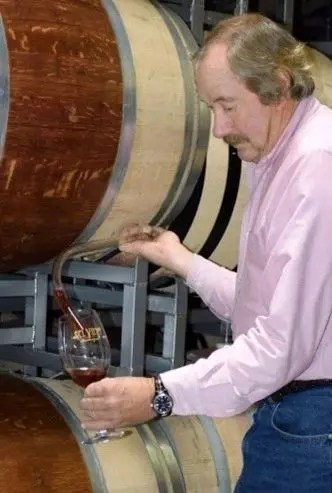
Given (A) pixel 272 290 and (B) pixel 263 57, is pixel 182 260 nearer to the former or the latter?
(A) pixel 272 290

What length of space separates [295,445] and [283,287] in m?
0.31

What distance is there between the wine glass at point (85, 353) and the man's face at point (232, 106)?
529 mm

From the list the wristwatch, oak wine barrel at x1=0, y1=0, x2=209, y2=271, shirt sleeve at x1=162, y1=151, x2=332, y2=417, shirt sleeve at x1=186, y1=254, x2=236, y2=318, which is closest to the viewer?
shirt sleeve at x1=162, y1=151, x2=332, y2=417

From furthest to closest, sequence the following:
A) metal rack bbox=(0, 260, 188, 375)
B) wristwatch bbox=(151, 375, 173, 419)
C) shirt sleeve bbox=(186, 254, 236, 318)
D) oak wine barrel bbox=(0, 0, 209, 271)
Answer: metal rack bbox=(0, 260, 188, 375) < shirt sleeve bbox=(186, 254, 236, 318) < oak wine barrel bbox=(0, 0, 209, 271) < wristwatch bbox=(151, 375, 173, 419)

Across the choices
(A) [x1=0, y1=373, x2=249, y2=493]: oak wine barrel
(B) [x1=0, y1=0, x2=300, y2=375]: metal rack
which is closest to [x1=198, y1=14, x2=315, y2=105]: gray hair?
(B) [x1=0, y1=0, x2=300, y2=375]: metal rack

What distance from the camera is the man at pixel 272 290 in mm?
1562

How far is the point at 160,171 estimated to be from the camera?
2.11 meters

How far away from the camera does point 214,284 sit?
2.06 meters

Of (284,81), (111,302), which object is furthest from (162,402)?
(111,302)

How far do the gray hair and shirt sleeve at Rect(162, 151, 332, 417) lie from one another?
156 mm

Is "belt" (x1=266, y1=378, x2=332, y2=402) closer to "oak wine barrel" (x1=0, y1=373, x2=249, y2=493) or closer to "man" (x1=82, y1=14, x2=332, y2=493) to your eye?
"man" (x1=82, y1=14, x2=332, y2=493)

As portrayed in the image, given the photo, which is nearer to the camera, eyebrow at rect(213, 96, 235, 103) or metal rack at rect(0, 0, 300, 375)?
eyebrow at rect(213, 96, 235, 103)

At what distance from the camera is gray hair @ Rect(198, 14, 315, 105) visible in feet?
5.35

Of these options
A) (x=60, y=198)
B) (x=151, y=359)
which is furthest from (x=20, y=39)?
(x=151, y=359)
